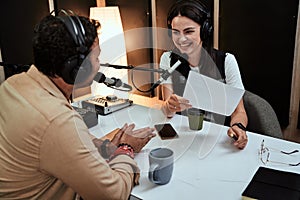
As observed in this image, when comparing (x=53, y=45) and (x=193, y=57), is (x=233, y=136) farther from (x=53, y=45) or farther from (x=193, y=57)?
(x=53, y=45)

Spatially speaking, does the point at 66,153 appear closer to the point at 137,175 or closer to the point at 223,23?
the point at 137,175

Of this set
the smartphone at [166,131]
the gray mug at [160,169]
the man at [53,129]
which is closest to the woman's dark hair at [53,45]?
the man at [53,129]

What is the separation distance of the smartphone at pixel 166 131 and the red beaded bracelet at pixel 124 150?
276 mm

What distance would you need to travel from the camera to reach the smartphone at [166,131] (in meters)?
1.35

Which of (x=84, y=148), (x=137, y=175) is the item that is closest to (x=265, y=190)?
(x=137, y=175)

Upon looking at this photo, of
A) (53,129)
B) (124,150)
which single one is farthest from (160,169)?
(53,129)

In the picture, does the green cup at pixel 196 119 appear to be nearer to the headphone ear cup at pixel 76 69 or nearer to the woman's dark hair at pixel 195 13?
the woman's dark hair at pixel 195 13

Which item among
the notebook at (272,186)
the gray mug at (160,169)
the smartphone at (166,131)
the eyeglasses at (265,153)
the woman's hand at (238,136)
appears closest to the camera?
the notebook at (272,186)

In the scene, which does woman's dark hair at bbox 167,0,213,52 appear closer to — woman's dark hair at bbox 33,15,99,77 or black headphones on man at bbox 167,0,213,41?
black headphones on man at bbox 167,0,213,41

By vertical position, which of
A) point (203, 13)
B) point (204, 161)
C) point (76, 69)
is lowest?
point (204, 161)

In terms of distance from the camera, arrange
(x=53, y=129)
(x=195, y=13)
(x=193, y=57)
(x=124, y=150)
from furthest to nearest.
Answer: (x=193, y=57) < (x=195, y=13) < (x=124, y=150) < (x=53, y=129)

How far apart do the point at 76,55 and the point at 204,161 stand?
620mm

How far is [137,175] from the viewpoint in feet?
3.35

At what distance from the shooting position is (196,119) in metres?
1.41
